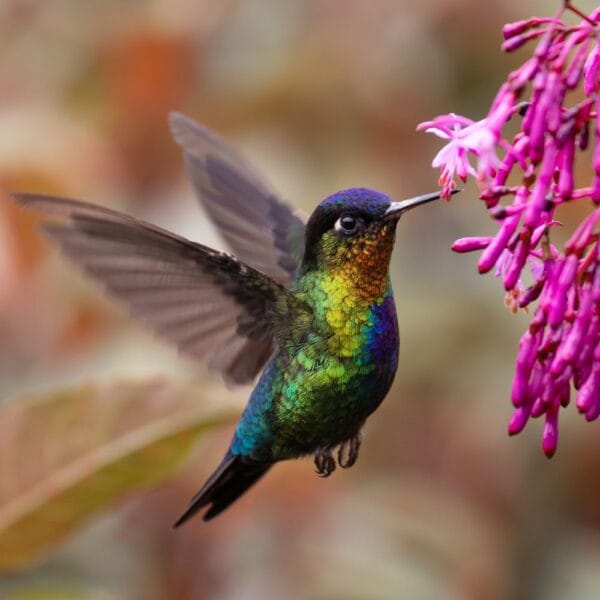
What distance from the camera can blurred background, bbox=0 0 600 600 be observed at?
3.84m

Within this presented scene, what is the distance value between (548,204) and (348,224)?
2.12 ft

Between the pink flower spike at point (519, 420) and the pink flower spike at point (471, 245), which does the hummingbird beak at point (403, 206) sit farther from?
the pink flower spike at point (519, 420)

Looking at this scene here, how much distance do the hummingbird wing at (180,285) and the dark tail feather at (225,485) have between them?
20 centimetres

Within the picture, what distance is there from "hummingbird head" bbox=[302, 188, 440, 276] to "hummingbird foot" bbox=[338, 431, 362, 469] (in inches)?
15.2

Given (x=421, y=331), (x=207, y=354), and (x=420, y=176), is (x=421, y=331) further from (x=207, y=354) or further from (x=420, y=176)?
(x=207, y=354)

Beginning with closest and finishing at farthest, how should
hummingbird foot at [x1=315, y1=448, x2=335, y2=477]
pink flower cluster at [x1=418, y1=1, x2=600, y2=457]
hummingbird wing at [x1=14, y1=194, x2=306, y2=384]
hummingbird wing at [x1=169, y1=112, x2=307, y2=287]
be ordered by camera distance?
1. pink flower cluster at [x1=418, y1=1, x2=600, y2=457]
2. hummingbird wing at [x1=14, y1=194, x2=306, y2=384]
3. hummingbird foot at [x1=315, y1=448, x2=335, y2=477]
4. hummingbird wing at [x1=169, y1=112, x2=307, y2=287]

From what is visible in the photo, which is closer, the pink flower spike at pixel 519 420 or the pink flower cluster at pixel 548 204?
the pink flower cluster at pixel 548 204

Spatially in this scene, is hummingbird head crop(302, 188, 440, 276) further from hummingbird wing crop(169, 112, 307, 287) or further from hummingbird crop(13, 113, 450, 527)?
hummingbird wing crop(169, 112, 307, 287)

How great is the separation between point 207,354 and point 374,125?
→ 206 cm

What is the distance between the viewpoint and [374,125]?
457 centimetres

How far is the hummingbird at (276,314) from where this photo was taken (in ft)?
8.00

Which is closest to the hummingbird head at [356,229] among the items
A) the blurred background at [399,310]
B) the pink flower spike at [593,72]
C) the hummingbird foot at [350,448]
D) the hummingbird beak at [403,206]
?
the hummingbird beak at [403,206]

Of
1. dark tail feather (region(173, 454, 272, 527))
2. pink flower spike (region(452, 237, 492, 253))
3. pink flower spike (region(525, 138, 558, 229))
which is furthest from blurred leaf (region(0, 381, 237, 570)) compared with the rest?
pink flower spike (region(525, 138, 558, 229))

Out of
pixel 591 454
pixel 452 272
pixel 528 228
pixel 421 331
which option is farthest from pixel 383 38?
pixel 528 228
